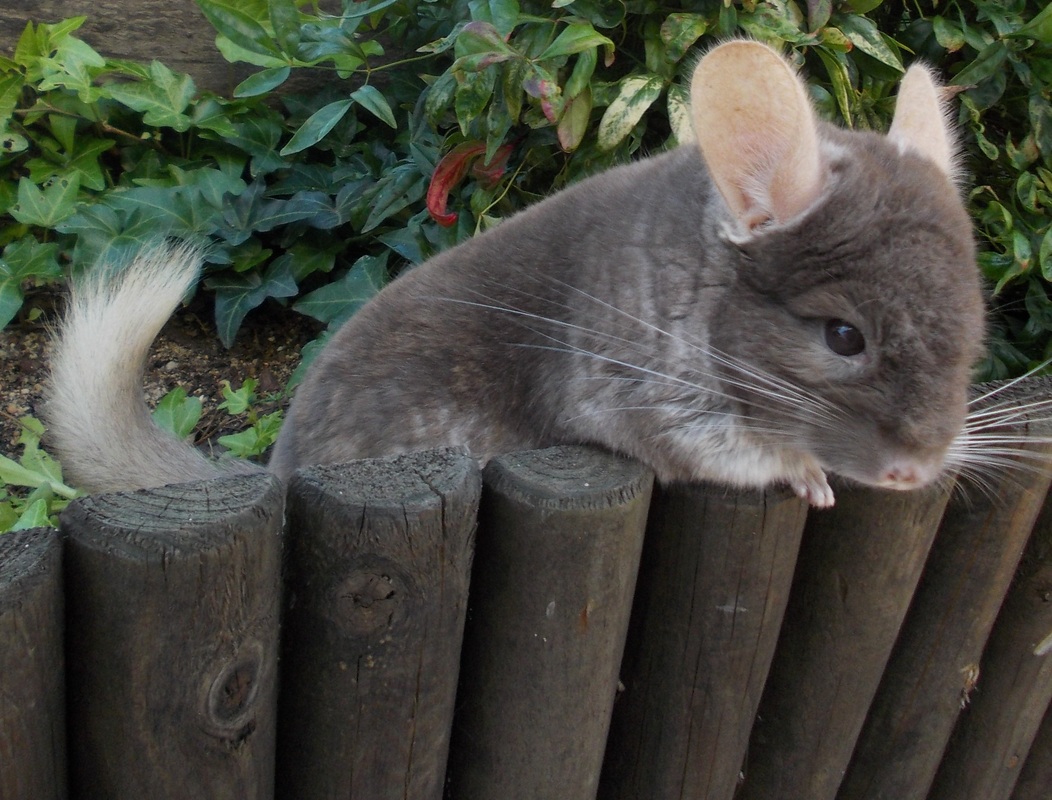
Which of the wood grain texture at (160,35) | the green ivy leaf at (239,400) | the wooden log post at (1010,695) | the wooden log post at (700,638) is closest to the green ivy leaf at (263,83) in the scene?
the wood grain texture at (160,35)

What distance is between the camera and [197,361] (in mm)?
3107

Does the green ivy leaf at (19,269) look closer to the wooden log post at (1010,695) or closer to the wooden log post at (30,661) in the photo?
the wooden log post at (30,661)

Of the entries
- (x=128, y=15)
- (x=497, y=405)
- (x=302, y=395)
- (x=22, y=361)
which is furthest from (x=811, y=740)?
(x=128, y=15)

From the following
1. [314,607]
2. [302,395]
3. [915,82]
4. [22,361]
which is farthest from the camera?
[22,361]

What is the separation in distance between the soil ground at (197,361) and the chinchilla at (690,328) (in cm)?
77

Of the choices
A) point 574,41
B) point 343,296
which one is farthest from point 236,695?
point 343,296

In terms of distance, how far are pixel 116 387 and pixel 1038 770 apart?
213cm

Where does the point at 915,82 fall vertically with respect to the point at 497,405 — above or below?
above

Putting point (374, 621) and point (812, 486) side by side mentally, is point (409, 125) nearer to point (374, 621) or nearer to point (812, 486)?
point (812, 486)

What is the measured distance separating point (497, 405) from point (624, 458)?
382 mm

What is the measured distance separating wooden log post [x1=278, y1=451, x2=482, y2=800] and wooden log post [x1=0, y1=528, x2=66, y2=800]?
30cm

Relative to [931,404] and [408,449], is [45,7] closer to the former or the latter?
[408,449]

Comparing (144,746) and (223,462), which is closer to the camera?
(144,746)

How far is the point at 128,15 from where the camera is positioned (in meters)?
3.37
